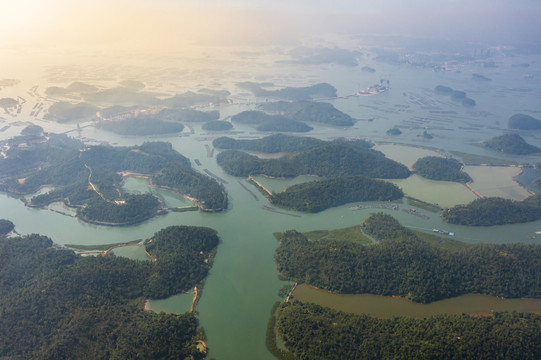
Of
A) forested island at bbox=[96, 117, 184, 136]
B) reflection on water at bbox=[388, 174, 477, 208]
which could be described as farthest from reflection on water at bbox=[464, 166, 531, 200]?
forested island at bbox=[96, 117, 184, 136]

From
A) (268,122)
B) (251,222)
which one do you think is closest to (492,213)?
(251,222)

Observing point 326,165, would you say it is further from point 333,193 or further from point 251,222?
point 251,222

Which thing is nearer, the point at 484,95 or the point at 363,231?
the point at 363,231

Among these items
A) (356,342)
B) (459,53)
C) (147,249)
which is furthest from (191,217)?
(459,53)

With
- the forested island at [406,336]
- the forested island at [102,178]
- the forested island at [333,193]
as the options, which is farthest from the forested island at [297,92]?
the forested island at [406,336]

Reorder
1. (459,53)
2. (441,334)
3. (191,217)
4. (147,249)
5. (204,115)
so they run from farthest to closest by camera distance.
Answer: (459,53) < (204,115) < (191,217) < (147,249) < (441,334)

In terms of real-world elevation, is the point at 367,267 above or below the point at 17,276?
above

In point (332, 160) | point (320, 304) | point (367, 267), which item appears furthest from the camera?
point (332, 160)

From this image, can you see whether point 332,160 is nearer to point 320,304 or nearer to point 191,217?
point 191,217
